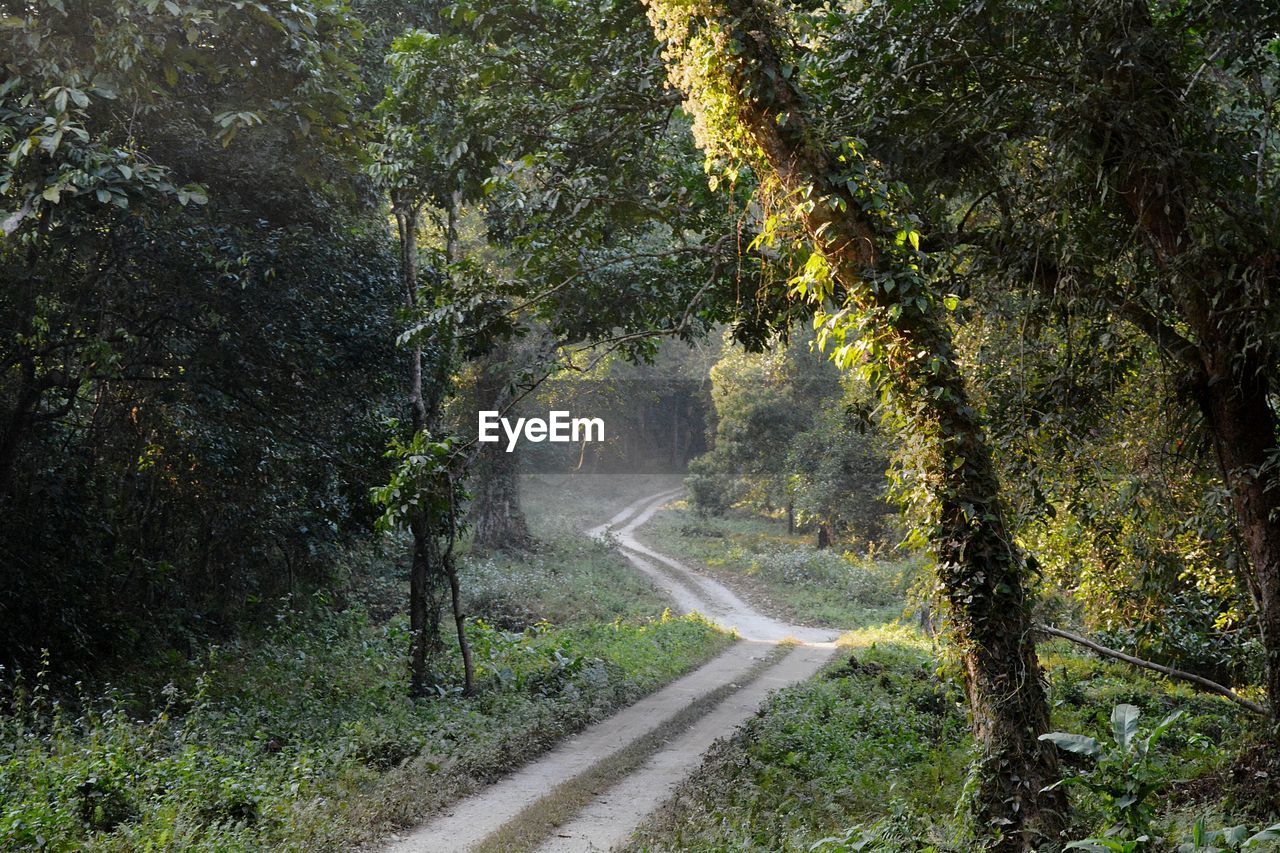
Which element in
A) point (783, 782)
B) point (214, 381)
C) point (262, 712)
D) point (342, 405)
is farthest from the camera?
point (342, 405)

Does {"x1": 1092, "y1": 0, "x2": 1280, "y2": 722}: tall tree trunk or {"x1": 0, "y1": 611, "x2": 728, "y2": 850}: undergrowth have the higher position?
{"x1": 1092, "y1": 0, "x2": 1280, "y2": 722}: tall tree trunk

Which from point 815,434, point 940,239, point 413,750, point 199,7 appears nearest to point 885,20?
point 940,239

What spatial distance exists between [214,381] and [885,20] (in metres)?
8.53

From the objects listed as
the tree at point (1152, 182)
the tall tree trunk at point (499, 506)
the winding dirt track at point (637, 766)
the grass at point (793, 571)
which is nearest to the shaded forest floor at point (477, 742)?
the winding dirt track at point (637, 766)

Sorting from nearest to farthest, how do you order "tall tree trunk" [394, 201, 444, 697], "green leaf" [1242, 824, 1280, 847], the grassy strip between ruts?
1. "green leaf" [1242, 824, 1280, 847]
2. the grassy strip between ruts
3. "tall tree trunk" [394, 201, 444, 697]

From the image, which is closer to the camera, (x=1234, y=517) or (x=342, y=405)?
(x=1234, y=517)

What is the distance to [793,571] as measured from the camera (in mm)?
31422

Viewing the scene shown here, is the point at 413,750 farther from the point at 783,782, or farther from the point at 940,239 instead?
the point at 940,239

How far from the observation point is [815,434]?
3183cm

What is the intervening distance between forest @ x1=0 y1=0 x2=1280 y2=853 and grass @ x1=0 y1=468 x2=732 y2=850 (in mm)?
59

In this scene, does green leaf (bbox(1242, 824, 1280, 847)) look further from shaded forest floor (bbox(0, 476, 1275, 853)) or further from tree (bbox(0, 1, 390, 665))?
tree (bbox(0, 1, 390, 665))

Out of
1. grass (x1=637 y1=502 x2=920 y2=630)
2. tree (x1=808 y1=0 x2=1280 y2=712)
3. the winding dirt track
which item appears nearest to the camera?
tree (x1=808 y1=0 x2=1280 y2=712)

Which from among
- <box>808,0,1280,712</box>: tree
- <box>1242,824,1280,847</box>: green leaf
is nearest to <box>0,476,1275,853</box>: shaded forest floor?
<box>1242,824,1280,847</box>: green leaf

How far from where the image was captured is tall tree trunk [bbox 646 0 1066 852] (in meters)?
5.12
